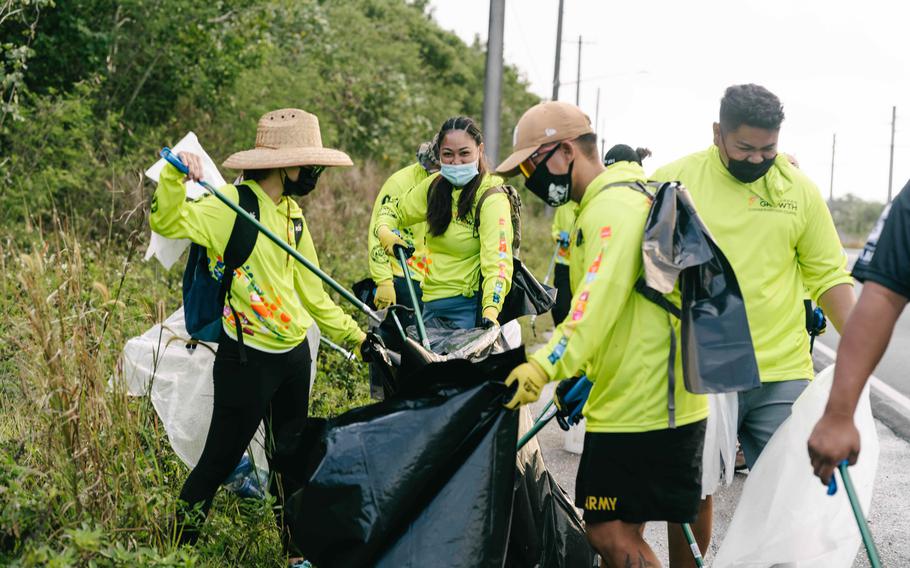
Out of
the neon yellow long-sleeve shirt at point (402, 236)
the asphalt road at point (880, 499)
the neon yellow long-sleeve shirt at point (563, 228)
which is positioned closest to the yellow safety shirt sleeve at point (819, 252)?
the asphalt road at point (880, 499)

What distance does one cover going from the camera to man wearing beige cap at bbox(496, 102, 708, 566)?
9.66 ft

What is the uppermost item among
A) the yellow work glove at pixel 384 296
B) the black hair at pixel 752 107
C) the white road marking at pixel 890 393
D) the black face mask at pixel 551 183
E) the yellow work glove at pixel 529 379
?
the black hair at pixel 752 107

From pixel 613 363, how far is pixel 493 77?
40.8ft

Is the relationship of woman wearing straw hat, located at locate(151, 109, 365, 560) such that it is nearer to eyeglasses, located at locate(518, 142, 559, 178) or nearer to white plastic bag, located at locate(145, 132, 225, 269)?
white plastic bag, located at locate(145, 132, 225, 269)

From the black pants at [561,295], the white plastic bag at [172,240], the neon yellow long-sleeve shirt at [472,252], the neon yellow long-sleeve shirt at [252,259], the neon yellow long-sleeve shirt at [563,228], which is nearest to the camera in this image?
the neon yellow long-sleeve shirt at [252,259]

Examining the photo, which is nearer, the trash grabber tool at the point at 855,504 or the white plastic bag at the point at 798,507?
the trash grabber tool at the point at 855,504

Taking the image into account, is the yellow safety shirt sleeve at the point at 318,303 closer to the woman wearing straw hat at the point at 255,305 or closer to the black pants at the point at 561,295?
the woman wearing straw hat at the point at 255,305

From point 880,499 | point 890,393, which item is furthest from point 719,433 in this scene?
point 890,393

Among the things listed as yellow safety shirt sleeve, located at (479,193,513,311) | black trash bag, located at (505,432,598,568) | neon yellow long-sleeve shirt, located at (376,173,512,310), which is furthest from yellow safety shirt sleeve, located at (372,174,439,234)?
black trash bag, located at (505,432,598,568)

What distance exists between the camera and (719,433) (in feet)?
12.3

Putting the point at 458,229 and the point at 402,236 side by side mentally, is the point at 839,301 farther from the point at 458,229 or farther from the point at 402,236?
the point at 402,236

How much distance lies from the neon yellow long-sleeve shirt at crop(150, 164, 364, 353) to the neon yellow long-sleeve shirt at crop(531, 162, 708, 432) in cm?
130

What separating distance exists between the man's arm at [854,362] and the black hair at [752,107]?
132cm

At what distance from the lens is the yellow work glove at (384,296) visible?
5.41 m
